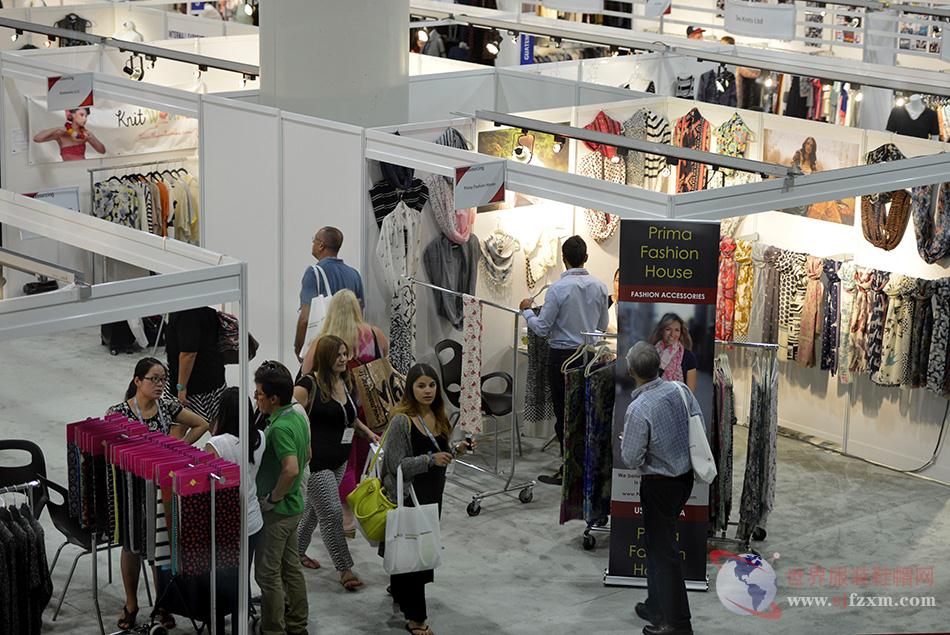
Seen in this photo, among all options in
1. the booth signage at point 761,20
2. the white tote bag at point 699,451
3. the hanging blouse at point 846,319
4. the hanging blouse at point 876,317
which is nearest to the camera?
the white tote bag at point 699,451

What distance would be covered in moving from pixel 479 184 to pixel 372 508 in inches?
78.0

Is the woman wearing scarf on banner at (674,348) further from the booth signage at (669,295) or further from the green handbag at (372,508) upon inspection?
the green handbag at (372,508)

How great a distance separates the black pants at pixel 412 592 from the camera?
20.3 feet

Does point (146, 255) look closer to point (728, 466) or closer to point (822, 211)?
point (728, 466)

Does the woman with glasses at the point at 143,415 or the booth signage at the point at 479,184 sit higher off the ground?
the booth signage at the point at 479,184

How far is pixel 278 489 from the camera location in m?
5.77

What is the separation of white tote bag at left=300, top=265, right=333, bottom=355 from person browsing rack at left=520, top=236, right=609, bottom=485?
112 centimetres

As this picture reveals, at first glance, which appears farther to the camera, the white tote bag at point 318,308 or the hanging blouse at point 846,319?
the hanging blouse at point 846,319

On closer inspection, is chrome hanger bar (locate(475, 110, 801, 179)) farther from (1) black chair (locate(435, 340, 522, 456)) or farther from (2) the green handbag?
(2) the green handbag

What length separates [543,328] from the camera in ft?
26.1

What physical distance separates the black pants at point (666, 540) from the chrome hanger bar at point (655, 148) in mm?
1589

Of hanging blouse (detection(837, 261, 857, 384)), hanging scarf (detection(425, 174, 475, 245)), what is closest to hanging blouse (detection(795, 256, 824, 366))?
hanging blouse (detection(837, 261, 857, 384))

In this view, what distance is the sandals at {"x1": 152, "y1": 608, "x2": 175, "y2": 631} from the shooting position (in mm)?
5930

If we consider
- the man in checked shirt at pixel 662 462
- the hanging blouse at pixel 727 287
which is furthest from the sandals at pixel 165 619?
the hanging blouse at pixel 727 287
